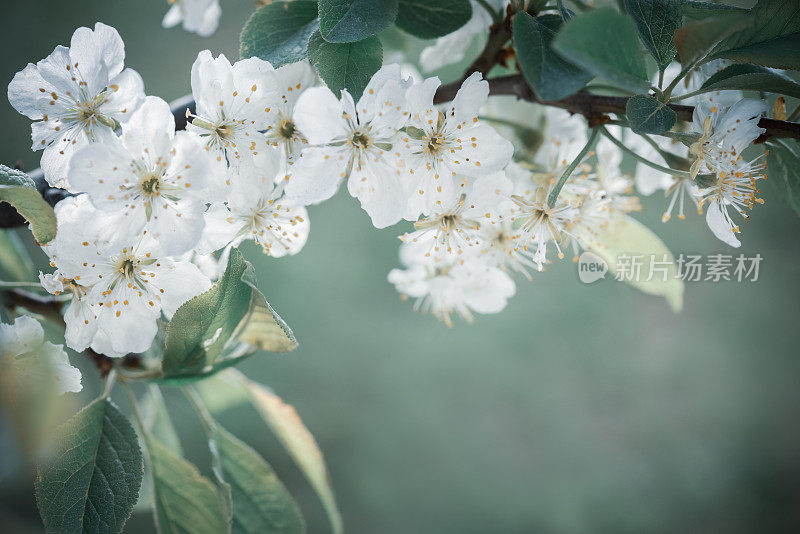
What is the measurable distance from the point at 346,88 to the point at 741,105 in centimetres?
27

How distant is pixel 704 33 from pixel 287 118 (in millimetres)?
A: 271

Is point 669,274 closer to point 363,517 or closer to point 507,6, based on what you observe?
point 507,6

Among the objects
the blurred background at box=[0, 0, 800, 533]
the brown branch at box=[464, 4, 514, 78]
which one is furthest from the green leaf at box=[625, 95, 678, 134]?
the blurred background at box=[0, 0, 800, 533]

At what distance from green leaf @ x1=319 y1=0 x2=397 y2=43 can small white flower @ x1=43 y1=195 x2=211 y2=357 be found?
18 centimetres

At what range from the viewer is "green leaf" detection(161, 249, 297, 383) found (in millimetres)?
417

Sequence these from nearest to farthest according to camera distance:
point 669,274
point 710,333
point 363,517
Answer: point 669,274 < point 363,517 < point 710,333

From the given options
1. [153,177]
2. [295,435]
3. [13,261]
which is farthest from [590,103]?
[13,261]

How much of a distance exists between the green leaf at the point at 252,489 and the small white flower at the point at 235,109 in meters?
0.31

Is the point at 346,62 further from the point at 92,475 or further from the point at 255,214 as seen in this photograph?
the point at 92,475

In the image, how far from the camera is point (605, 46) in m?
0.34

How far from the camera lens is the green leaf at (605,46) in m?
0.32

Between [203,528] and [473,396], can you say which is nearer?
[203,528]

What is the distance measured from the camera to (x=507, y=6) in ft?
1.56

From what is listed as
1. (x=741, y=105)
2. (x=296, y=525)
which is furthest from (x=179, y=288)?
(x=741, y=105)
